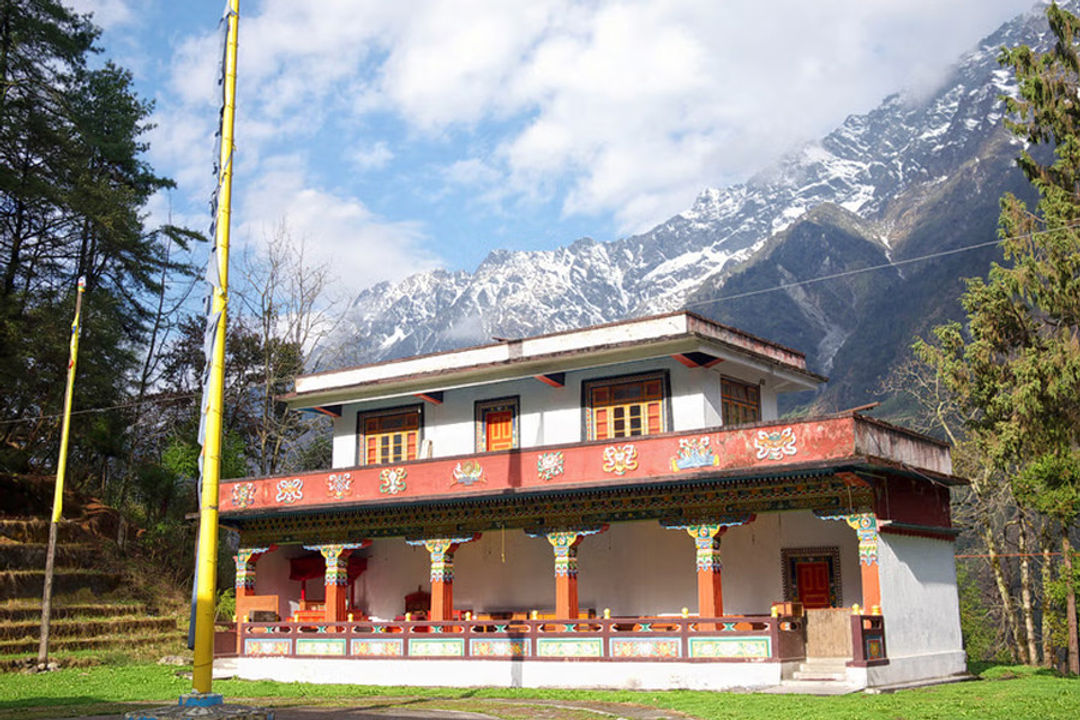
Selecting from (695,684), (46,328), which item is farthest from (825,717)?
(46,328)

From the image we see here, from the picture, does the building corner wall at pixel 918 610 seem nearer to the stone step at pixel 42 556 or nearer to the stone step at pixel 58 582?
the stone step at pixel 58 582

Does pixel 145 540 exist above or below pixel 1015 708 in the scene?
above

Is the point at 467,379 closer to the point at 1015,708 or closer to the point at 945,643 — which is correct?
the point at 945,643

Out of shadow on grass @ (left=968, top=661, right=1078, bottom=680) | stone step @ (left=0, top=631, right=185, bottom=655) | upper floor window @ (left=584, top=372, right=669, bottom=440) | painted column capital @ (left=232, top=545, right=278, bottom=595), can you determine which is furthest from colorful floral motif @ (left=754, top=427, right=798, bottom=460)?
stone step @ (left=0, top=631, right=185, bottom=655)

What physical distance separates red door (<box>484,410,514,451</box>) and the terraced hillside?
31.5ft

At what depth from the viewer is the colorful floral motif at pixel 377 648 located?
2030 cm

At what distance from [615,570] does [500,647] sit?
10.8 feet

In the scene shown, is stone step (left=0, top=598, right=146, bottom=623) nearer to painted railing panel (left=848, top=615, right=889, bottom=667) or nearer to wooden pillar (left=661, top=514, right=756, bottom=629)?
wooden pillar (left=661, top=514, right=756, bottom=629)

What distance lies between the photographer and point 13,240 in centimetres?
3253

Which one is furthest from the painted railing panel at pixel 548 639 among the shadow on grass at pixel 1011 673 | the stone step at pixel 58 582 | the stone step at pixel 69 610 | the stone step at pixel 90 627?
the stone step at pixel 58 582

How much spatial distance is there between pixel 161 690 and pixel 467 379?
340 inches

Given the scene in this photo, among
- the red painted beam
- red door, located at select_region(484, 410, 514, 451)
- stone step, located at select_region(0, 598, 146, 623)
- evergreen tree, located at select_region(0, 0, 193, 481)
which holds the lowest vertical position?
stone step, located at select_region(0, 598, 146, 623)

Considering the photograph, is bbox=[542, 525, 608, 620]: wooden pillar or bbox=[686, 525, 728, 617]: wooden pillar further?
bbox=[542, 525, 608, 620]: wooden pillar

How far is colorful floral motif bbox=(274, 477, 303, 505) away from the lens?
23.0 meters
